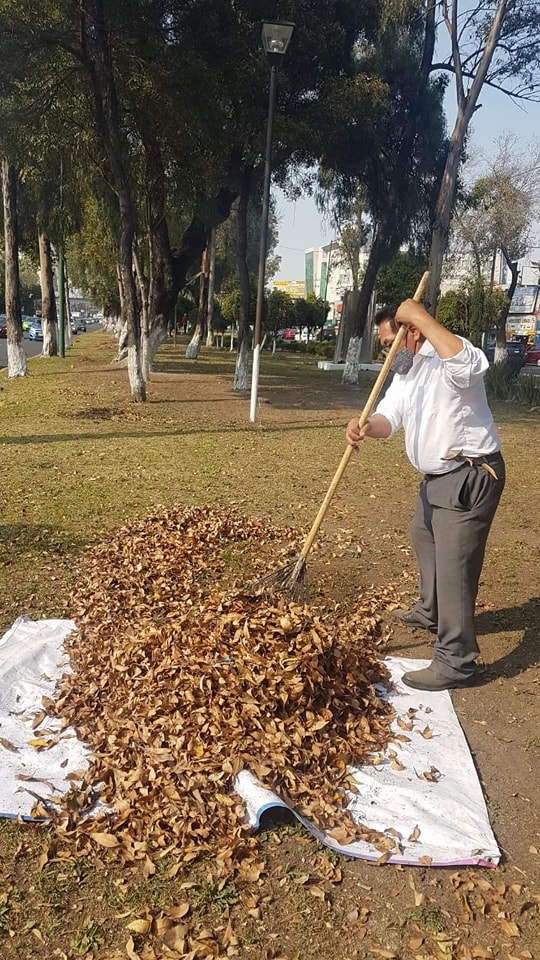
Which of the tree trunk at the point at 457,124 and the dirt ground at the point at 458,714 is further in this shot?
the tree trunk at the point at 457,124

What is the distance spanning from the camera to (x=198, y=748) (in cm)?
287

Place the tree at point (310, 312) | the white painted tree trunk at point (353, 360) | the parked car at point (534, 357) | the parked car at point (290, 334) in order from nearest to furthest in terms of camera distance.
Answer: the white painted tree trunk at point (353, 360) < the parked car at point (534, 357) < the tree at point (310, 312) < the parked car at point (290, 334)

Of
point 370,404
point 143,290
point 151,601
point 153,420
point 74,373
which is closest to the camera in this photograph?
point 370,404

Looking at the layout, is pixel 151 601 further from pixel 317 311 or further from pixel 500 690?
pixel 317 311

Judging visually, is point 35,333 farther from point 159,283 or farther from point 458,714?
point 458,714

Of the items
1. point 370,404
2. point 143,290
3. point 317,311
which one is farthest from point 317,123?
point 317,311

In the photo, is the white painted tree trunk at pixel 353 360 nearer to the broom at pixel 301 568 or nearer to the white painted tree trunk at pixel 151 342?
the white painted tree trunk at pixel 151 342

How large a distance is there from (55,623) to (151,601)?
59 centimetres

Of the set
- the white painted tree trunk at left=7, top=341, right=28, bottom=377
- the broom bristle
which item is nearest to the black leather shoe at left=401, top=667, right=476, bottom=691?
the broom bristle

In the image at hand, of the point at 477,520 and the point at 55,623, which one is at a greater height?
the point at 477,520

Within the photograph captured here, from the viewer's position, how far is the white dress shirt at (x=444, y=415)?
11.1 feet

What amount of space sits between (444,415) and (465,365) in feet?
1.07

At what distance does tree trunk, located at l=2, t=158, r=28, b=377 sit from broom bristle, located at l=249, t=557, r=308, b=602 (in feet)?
47.4

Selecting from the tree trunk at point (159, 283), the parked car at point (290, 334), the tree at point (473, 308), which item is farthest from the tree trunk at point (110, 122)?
the parked car at point (290, 334)
